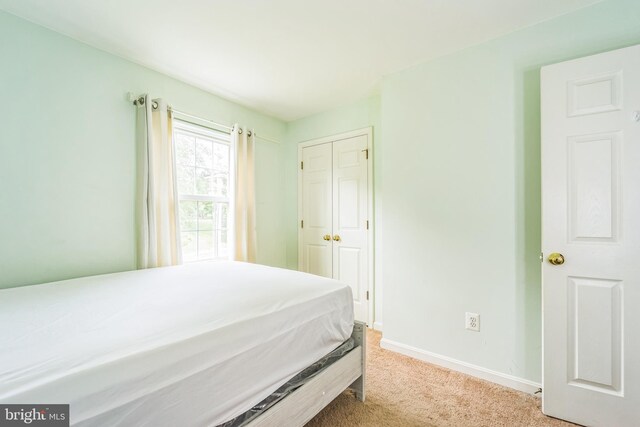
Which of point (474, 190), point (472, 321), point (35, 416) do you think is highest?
point (474, 190)

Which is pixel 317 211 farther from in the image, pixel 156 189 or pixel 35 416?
pixel 35 416

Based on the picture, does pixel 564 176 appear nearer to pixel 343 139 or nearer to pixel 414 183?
pixel 414 183

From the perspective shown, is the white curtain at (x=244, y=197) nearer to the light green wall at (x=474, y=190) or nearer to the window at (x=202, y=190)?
the window at (x=202, y=190)

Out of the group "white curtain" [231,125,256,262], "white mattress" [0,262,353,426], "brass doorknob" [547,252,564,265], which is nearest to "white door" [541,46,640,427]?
"brass doorknob" [547,252,564,265]

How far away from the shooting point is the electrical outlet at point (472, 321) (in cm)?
204

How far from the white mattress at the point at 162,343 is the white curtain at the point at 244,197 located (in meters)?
1.27

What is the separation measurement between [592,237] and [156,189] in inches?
123

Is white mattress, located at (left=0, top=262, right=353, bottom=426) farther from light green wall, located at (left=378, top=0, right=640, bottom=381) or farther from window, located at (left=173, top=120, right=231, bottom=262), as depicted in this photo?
window, located at (left=173, top=120, right=231, bottom=262)

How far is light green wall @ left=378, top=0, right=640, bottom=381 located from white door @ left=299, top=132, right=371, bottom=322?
524mm

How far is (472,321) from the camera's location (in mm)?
2061

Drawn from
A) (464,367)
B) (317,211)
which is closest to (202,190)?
(317,211)

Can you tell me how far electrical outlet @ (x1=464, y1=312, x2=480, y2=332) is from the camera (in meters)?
2.04

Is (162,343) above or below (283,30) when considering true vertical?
below

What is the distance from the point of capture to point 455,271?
2.14 metres
